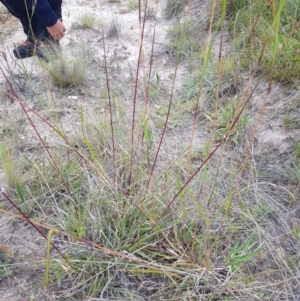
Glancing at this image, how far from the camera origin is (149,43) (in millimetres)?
2602

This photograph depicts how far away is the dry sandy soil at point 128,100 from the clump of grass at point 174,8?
7 centimetres

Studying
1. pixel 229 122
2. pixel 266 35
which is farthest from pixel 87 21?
pixel 229 122

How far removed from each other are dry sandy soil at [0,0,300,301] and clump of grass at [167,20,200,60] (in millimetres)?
55

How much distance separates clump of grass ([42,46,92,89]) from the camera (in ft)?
6.88

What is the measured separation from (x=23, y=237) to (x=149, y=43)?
5.67ft

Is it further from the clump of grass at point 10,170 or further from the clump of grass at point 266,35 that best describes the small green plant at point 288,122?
the clump of grass at point 10,170

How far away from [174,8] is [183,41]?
660 millimetres

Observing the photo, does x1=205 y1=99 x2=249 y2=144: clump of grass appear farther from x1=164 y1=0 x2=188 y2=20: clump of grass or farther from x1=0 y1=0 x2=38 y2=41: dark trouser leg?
x1=0 y1=0 x2=38 y2=41: dark trouser leg

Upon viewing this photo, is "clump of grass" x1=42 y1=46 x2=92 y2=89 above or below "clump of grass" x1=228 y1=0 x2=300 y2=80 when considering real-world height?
below

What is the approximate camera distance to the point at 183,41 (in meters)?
2.33

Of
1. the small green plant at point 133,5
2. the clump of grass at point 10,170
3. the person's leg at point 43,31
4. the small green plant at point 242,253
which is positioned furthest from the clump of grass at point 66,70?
the small green plant at point 242,253

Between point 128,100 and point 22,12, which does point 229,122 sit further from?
point 22,12

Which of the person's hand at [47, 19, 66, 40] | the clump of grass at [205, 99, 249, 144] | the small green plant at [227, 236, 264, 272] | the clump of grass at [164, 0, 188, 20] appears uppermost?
the person's hand at [47, 19, 66, 40]

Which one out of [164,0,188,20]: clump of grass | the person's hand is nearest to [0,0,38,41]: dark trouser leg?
the person's hand
